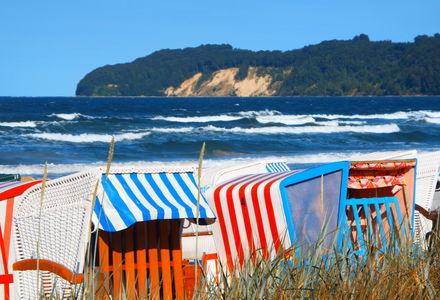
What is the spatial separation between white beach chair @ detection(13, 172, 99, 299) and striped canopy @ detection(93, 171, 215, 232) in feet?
0.28

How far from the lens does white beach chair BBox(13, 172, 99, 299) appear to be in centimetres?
429

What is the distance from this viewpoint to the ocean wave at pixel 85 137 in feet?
93.0

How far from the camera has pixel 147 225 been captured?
177 inches

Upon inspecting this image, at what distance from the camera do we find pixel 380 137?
109 ft

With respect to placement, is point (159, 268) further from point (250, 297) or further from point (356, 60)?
point (356, 60)

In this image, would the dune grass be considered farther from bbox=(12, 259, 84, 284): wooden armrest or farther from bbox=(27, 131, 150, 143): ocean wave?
bbox=(27, 131, 150, 143): ocean wave

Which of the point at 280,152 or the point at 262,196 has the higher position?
the point at 262,196

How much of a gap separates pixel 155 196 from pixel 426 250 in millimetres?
1373

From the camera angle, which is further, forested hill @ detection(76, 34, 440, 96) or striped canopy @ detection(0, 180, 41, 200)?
forested hill @ detection(76, 34, 440, 96)

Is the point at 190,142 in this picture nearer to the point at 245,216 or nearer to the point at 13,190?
Result: the point at 245,216

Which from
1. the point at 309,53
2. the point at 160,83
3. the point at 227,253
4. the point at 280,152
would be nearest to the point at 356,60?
the point at 309,53

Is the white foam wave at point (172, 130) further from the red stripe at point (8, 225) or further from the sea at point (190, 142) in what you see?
the red stripe at point (8, 225)

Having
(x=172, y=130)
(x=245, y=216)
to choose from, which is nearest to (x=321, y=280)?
Answer: (x=245, y=216)

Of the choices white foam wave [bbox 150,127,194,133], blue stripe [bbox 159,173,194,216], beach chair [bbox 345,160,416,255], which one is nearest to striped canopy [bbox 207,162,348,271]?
beach chair [bbox 345,160,416,255]
